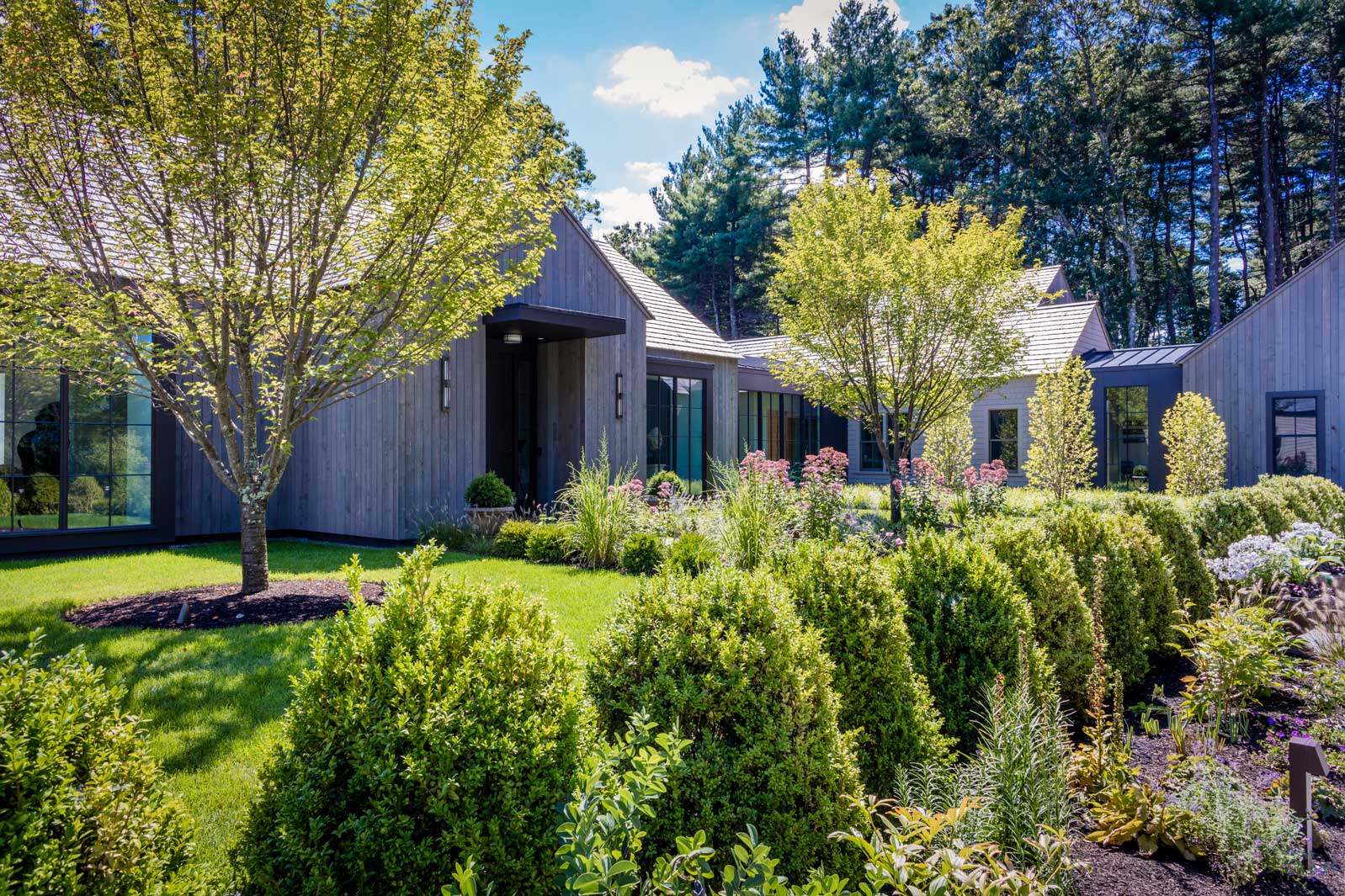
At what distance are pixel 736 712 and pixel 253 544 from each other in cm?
551

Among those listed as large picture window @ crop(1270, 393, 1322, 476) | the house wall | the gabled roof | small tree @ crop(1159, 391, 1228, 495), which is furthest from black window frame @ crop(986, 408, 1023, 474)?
the gabled roof

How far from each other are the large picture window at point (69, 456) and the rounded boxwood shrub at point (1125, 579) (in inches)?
380

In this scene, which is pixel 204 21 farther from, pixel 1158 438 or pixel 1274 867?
pixel 1158 438

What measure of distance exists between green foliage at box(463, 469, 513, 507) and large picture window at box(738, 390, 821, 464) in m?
7.95

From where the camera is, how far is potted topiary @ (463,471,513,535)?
9.92 metres

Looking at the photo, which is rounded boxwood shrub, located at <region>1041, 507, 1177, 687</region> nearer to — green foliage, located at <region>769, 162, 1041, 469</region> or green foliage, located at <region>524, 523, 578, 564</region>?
green foliage, located at <region>524, 523, 578, 564</region>

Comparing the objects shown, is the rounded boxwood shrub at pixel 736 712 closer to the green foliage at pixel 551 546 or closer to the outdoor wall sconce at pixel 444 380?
the green foliage at pixel 551 546

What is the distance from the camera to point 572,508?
955 cm

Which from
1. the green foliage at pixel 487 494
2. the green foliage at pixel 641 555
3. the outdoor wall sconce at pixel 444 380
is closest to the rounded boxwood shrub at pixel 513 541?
the green foliage at pixel 487 494

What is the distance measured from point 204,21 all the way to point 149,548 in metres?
6.93

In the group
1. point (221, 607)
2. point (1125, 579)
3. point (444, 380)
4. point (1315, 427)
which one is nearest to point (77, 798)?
point (1125, 579)

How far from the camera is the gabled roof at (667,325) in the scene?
46.2 feet

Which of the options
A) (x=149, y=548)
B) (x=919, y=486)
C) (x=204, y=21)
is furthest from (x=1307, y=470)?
(x=149, y=548)

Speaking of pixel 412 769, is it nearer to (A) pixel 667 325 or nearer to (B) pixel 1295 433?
(A) pixel 667 325
